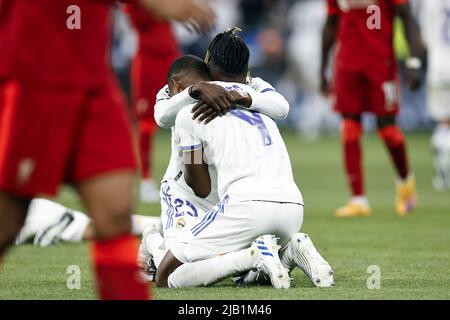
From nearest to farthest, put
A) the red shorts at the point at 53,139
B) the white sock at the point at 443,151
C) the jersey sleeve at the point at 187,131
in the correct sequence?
the red shorts at the point at 53,139 → the jersey sleeve at the point at 187,131 → the white sock at the point at 443,151

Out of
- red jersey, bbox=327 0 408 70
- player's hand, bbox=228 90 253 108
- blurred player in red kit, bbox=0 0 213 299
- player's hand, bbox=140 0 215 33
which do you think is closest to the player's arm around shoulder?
player's hand, bbox=228 90 253 108

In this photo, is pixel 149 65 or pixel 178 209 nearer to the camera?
pixel 178 209

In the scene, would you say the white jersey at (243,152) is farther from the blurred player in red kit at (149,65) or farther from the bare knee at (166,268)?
the blurred player in red kit at (149,65)

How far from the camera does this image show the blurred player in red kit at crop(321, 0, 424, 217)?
10125mm

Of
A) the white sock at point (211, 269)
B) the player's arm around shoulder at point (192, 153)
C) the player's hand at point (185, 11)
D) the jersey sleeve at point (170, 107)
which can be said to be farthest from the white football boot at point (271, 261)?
the player's hand at point (185, 11)

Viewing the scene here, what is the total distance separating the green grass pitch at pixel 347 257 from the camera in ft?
17.6

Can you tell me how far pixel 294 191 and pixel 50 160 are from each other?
6.82ft

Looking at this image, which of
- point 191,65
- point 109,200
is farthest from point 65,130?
point 191,65

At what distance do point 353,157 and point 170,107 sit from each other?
462 cm

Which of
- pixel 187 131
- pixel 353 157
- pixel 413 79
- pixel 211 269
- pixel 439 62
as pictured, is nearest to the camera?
pixel 211 269

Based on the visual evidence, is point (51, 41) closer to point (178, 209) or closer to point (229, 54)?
point (229, 54)

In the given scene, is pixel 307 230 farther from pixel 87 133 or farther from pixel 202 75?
pixel 87 133

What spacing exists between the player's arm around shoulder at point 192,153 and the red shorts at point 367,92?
4.58 metres

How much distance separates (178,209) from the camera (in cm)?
591
